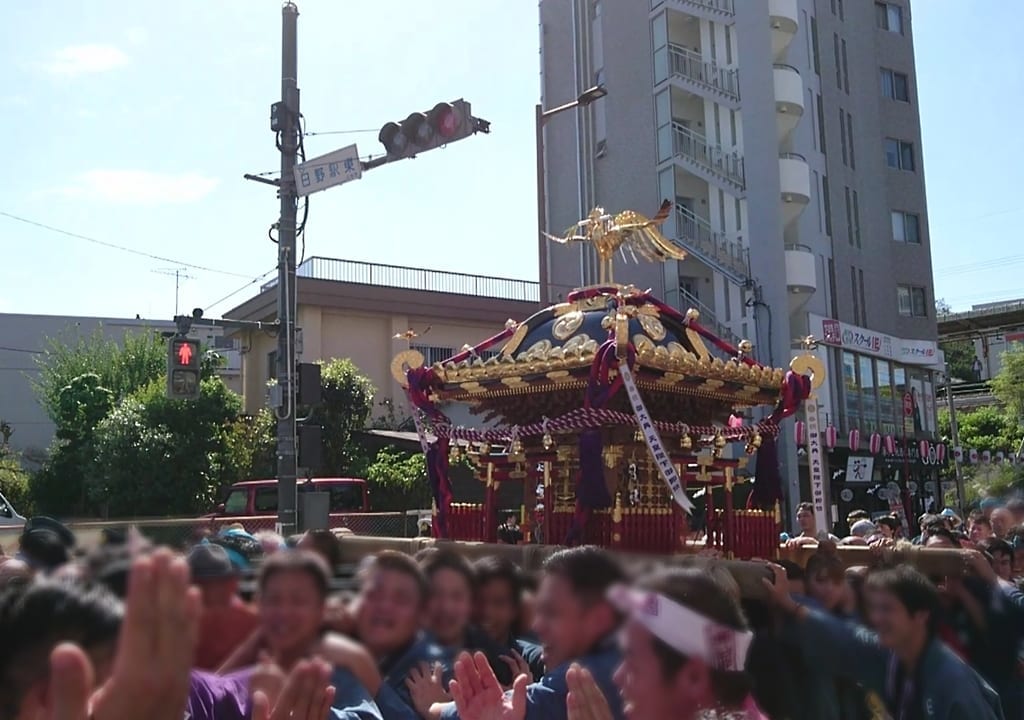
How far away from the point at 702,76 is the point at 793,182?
347cm

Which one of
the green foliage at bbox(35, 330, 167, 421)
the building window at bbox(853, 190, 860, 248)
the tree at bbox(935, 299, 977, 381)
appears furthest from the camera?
the tree at bbox(935, 299, 977, 381)

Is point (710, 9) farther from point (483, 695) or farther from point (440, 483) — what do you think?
point (483, 695)

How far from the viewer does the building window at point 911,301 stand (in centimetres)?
2727

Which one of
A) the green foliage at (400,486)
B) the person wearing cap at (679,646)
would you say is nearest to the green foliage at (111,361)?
the green foliage at (400,486)

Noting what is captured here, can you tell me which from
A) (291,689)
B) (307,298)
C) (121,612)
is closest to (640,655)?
(291,689)

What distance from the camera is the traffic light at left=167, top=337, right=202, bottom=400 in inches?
336

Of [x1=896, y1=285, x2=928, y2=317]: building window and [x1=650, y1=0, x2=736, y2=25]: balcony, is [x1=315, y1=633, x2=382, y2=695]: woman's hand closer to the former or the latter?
[x1=650, y1=0, x2=736, y2=25]: balcony

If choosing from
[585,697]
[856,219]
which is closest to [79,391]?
[585,697]

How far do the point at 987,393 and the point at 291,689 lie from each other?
43482 millimetres

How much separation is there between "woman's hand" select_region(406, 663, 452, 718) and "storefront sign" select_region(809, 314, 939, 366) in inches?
857

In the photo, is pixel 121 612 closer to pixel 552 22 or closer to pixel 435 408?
pixel 435 408

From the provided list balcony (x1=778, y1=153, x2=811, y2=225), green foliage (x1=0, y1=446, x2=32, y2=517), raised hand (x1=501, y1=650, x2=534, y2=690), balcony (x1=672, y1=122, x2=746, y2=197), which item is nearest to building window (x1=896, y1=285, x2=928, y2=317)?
balcony (x1=778, y1=153, x2=811, y2=225)

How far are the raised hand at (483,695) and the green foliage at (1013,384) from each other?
32074 mm

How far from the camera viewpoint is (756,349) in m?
21.5
